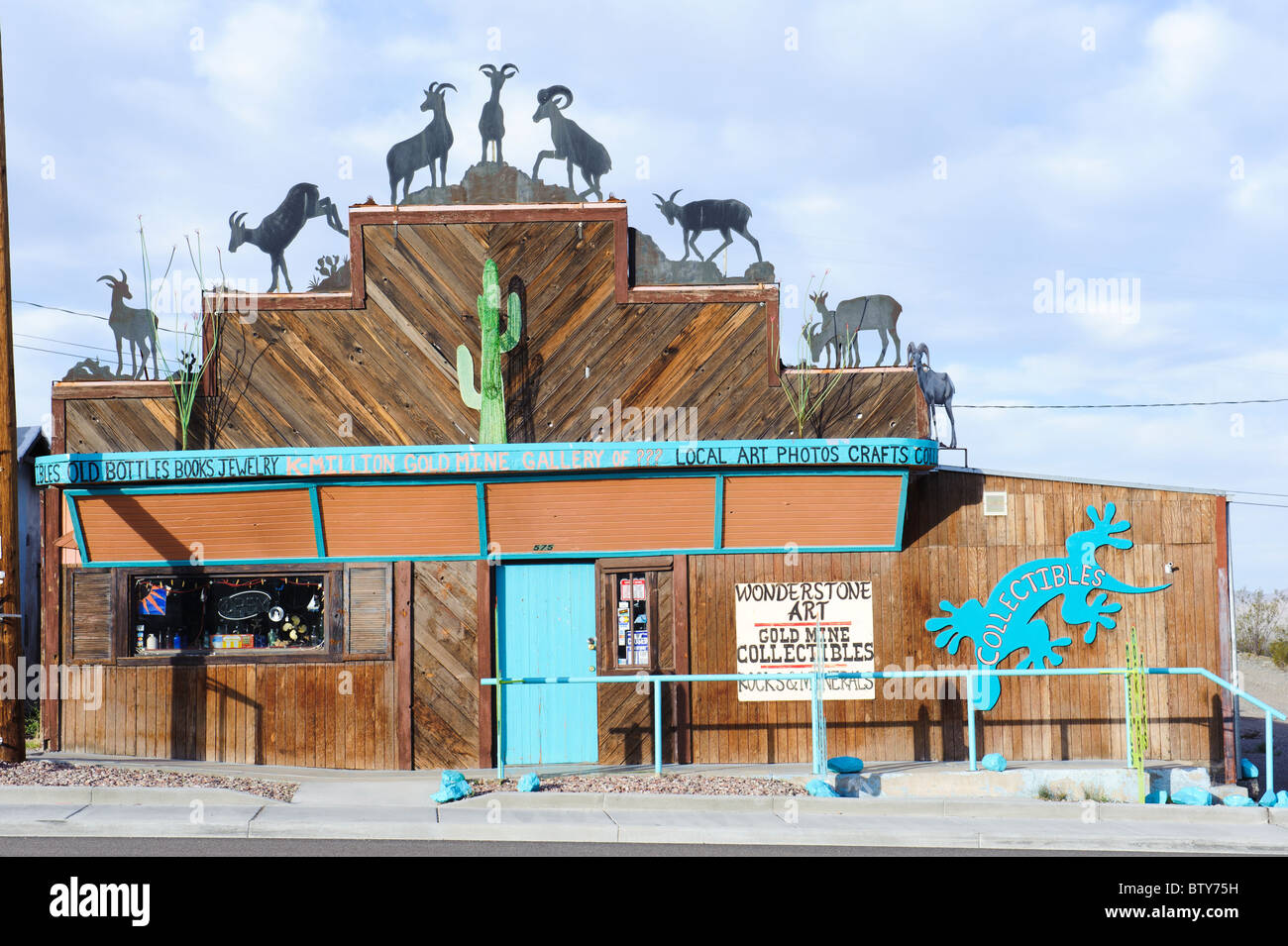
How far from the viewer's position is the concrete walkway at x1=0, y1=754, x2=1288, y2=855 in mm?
9602

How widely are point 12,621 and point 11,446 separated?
1793 mm

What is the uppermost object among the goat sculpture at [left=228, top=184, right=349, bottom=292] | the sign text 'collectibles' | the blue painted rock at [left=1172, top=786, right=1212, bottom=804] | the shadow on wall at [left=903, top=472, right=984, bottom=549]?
the goat sculpture at [left=228, top=184, right=349, bottom=292]

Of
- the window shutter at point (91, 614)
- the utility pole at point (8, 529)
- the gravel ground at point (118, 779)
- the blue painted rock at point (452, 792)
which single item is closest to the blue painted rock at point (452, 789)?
the blue painted rock at point (452, 792)

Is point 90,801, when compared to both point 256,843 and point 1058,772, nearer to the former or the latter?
point 256,843

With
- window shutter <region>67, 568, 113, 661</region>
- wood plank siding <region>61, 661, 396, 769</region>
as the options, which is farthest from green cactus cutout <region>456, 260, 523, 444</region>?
window shutter <region>67, 568, 113, 661</region>

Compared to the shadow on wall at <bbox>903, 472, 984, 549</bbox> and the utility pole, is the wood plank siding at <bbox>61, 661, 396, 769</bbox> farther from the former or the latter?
the shadow on wall at <bbox>903, 472, 984, 549</bbox>

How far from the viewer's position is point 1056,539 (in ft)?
44.4

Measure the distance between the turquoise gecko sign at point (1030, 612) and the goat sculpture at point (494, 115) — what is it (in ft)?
24.8

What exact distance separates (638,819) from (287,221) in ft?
26.5

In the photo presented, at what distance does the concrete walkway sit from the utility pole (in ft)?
3.82

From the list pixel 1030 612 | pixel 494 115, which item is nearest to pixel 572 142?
pixel 494 115

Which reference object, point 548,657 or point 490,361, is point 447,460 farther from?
point 548,657

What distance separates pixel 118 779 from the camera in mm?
11000

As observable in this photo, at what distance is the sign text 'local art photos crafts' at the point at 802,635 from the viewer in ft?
43.5
